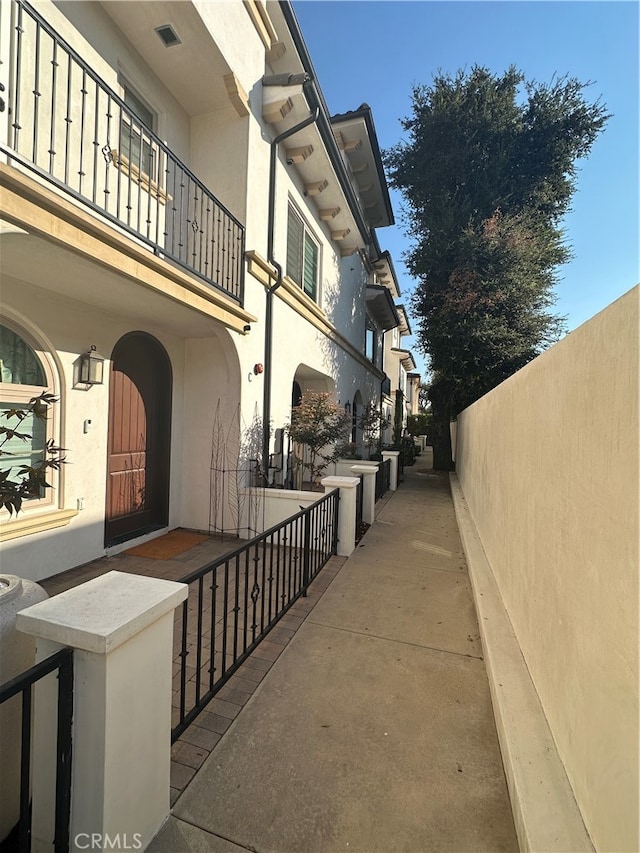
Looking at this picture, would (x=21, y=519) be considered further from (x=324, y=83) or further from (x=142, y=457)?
(x=324, y=83)

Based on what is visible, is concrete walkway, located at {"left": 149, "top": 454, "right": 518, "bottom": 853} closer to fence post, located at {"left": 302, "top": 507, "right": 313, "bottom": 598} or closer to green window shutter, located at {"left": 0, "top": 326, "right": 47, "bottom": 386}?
fence post, located at {"left": 302, "top": 507, "right": 313, "bottom": 598}

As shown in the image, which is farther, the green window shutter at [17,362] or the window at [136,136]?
the window at [136,136]

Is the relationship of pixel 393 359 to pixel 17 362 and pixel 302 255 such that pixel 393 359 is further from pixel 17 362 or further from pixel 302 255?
pixel 17 362

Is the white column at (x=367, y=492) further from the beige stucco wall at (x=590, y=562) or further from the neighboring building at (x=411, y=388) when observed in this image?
the neighboring building at (x=411, y=388)

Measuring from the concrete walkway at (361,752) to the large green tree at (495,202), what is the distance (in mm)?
9904

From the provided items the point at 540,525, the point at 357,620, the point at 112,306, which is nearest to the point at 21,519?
the point at 112,306

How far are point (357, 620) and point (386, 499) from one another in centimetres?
586

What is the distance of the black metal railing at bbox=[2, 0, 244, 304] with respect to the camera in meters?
2.97

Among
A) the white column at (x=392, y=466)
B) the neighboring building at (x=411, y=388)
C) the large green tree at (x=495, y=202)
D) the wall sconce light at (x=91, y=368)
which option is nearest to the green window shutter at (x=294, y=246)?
the wall sconce light at (x=91, y=368)

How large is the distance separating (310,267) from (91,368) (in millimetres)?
5957

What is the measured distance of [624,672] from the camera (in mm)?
1225

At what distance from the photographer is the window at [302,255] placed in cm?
766

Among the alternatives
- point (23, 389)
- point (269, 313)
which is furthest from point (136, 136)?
point (23, 389)

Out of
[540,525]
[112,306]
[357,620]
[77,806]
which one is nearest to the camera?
[77,806]
